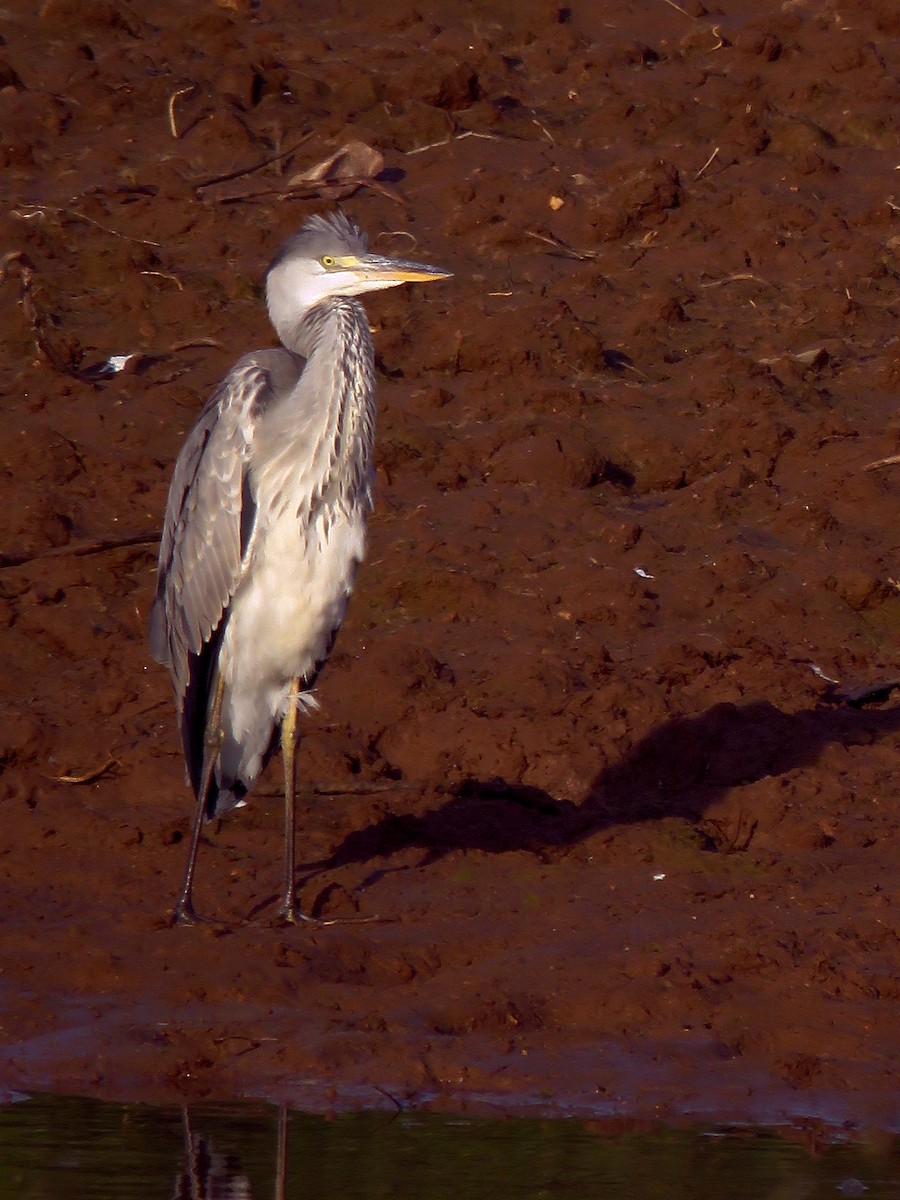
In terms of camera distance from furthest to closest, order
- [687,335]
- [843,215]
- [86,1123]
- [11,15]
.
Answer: [11,15]
[843,215]
[687,335]
[86,1123]

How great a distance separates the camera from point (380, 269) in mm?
7074

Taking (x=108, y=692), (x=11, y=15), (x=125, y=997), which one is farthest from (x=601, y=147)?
(x=125, y=997)

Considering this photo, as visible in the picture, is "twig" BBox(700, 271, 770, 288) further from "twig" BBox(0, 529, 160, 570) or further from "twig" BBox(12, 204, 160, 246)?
"twig" BBox(0, 529, 160, 570)

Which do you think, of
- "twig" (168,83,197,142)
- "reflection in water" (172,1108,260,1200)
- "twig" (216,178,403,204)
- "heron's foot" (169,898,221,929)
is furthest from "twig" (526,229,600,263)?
"reflection in water" (172,1108,260,1200)

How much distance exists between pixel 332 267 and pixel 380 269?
16cm

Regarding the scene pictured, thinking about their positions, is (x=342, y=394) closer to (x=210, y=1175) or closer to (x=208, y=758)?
(x=208, y=758)

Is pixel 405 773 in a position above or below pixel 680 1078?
below

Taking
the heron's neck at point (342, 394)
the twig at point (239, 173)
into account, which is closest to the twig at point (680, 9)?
the twig at point (239, 173)

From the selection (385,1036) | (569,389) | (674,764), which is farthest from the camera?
(569,389)

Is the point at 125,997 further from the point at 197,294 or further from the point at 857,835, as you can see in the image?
the point at 197,294

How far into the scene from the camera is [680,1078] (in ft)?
18.4

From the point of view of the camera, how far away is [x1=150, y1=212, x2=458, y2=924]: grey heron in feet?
22.1

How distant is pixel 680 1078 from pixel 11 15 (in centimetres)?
929

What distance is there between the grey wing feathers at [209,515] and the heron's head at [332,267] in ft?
1.17
